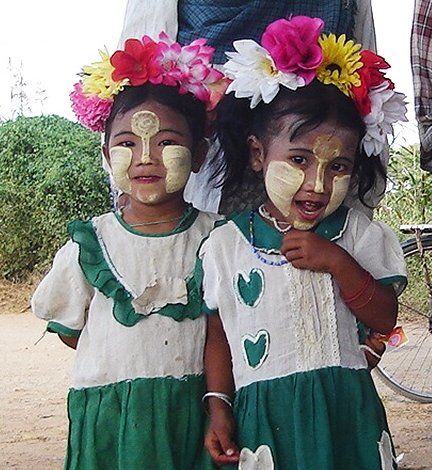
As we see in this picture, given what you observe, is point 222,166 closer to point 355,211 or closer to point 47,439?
point 355,211

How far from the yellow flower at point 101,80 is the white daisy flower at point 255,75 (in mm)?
319

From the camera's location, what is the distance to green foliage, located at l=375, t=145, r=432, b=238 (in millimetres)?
8102

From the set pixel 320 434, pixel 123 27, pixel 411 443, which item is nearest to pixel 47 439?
pixel 411 443

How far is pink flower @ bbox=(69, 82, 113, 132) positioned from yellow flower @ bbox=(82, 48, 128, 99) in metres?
0.02

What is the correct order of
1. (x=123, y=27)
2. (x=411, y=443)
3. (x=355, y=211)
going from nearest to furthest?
(x=355, y=211)
(x=123, y=27)
(x=411, y=443)

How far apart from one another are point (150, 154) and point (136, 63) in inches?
9.6

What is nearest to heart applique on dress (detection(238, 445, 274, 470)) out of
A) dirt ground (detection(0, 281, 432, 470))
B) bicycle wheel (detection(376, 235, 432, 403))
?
dirt ground (detection(0, 281, 432, 470))

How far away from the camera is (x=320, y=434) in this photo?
237 centimetres

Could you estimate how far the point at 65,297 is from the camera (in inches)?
103

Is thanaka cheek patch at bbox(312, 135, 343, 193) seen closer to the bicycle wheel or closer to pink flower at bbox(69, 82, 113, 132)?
pink flower at bbox(69, 82, 113, 132)

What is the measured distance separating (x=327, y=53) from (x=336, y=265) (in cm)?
53

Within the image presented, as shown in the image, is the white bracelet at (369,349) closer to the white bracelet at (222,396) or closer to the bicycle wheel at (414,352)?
the white bracelet at (222,396)

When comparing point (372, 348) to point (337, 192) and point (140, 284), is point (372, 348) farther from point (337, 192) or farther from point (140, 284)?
point (140, 284)

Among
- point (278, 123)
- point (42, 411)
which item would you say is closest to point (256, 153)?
point (278, 123)
